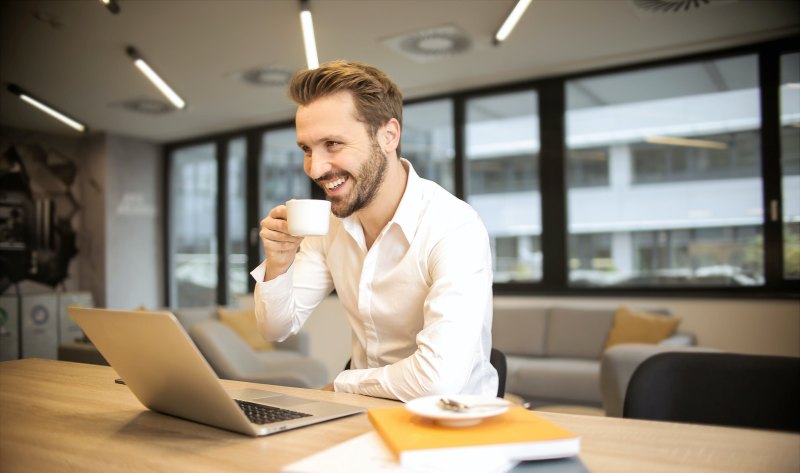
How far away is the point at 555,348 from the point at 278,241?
3.77 m

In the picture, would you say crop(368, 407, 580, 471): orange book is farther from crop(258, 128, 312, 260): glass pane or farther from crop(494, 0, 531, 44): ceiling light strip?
crop(258, 128, 312, 260): glass pane

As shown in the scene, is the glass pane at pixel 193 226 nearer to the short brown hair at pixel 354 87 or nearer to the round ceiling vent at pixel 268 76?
the round ceiling vent at pixel 268 76

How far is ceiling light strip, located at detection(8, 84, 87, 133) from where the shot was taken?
548 centimetres

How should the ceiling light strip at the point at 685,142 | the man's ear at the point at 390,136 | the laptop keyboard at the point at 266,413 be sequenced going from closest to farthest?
the laptop keyboard at the point at 266,413
the man's ear at the point at 390,136
the ceiling light strip at the point at 685,142

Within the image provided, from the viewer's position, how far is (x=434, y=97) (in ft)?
19.1

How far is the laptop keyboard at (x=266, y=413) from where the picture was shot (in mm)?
927

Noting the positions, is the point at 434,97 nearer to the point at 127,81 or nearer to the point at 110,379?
the point at 127,81

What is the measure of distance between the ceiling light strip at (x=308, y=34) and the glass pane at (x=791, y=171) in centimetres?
339

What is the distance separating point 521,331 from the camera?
488 cm

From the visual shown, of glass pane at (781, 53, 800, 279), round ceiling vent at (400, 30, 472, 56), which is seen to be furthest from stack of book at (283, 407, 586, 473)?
glass pane at (781, 53, 800, 279)

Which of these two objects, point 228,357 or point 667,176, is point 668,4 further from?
point 228,357

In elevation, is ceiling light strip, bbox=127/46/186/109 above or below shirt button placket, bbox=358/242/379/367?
above

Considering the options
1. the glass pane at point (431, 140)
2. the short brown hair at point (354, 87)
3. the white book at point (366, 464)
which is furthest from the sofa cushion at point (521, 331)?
the white book at point (366, 464)

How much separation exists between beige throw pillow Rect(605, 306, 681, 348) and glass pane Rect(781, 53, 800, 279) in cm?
94
